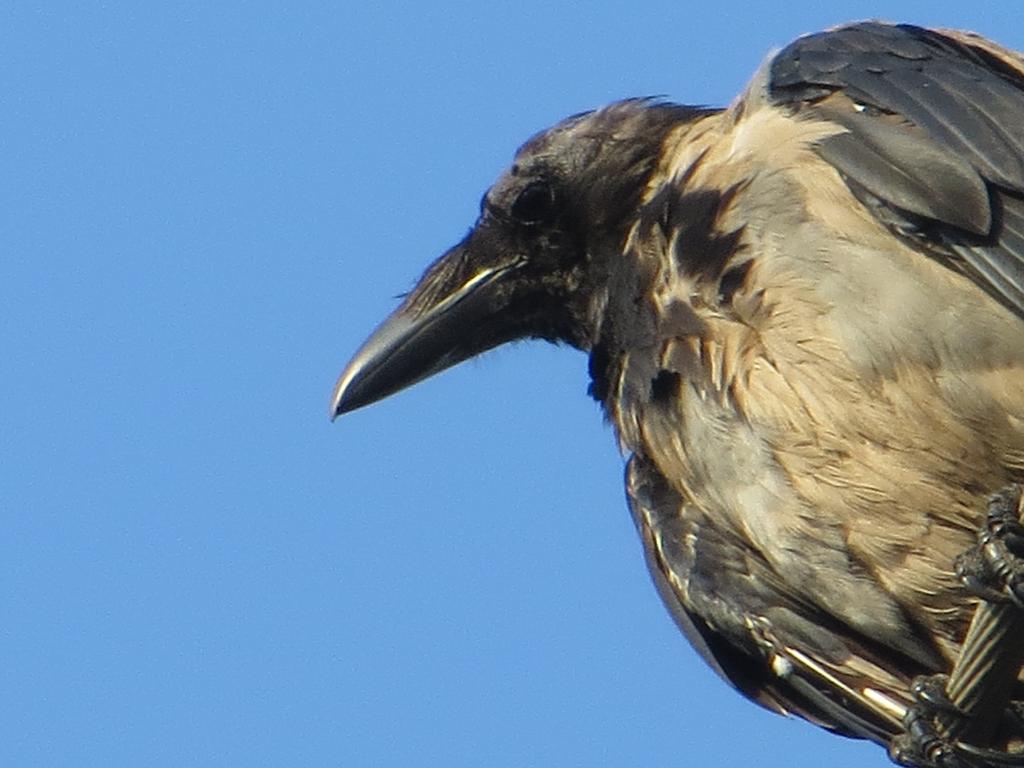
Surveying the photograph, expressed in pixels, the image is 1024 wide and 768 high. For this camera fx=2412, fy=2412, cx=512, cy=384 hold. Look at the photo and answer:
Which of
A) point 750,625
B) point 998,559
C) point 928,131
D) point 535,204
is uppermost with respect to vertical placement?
point 535,204

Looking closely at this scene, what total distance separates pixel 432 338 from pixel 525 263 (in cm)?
37

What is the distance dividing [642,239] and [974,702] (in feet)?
6.25

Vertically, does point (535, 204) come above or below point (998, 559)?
above

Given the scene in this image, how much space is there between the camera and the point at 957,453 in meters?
5.88

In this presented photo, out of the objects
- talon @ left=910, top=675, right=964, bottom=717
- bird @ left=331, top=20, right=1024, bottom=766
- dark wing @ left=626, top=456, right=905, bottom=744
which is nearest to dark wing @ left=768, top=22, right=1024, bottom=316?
bird @ left=331, top=20, right=1024, bottom=766

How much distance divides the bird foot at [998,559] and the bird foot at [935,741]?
42cm

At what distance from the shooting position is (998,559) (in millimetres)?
5242

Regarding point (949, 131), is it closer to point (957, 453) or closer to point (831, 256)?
point (831, 256)

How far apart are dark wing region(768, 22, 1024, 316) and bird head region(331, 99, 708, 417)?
2.70 feet

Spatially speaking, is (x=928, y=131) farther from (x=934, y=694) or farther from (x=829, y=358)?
(x=934, y=694)

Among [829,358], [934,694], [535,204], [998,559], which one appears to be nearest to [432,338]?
[535,204]

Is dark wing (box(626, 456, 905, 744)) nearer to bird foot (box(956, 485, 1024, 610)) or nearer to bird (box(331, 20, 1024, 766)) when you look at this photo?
bird (box(331, 20, 1024, 766))

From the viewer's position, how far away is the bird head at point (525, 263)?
7.25m

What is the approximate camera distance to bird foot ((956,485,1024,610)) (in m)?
5.15
